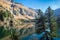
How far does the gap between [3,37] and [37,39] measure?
0.87 meters

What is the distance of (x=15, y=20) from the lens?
403 centimetres

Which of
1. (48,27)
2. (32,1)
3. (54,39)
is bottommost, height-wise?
(54,39)

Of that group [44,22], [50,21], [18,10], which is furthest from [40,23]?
[18,10]

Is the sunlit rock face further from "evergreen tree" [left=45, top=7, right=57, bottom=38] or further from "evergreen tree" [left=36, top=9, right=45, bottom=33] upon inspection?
"evergreen tree" [left=45, top=7, right=57, bottom=38]

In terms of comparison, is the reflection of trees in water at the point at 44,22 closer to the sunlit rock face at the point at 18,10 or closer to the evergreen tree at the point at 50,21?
the evergreen tree at the point at 50,21

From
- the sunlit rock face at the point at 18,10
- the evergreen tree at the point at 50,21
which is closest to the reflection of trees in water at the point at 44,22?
the evergreen tree at the point at 50,21

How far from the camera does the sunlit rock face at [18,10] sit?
402 cm

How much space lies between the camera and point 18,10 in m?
4.07

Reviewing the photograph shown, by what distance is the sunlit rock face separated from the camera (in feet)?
13.2

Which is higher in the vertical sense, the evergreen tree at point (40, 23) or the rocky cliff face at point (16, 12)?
the rocky cliff face at point (16, 12)

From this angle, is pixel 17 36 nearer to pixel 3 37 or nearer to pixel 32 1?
pixel 3 37

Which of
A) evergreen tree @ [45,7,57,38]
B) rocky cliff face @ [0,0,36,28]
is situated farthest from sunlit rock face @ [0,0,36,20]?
evergreen tree @ [45,7,57,38]

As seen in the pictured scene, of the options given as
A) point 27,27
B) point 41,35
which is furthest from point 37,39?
point 27,27

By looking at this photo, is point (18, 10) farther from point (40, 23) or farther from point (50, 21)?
point (50, 21)
